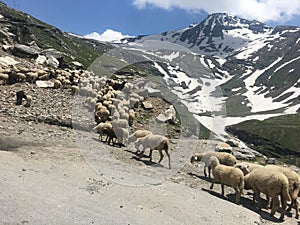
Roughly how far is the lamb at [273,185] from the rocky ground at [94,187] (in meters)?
0.90

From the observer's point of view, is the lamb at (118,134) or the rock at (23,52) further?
the rock at (23,52)

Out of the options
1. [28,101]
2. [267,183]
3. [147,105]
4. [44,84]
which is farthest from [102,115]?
[267,183]

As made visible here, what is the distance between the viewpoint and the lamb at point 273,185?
653 inches

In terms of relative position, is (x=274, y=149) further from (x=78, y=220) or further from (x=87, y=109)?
(x=78, y=220)

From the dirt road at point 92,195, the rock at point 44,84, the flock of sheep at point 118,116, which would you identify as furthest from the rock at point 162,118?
the dirt road at point 92,195

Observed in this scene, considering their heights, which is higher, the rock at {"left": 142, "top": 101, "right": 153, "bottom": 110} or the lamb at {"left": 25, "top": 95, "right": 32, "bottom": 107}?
the rock at {"left": 142, "top": 101, "right": 153, "bottom": 110}

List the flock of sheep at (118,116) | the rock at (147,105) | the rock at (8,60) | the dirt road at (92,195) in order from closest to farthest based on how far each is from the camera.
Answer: the dirt road at (92,195) → the flock of sheep at (118,116) → the rock at (147,105) → the rock at (8,60)

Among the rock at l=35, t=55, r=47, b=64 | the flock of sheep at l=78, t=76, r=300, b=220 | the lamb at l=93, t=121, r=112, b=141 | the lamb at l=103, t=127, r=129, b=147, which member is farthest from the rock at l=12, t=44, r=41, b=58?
the lamb at l=103, t=127, r=129, b=147

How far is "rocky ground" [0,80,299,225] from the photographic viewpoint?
13719 millimetres

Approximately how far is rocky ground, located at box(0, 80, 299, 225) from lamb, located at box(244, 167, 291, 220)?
896 millimetres

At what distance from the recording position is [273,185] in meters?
16.7

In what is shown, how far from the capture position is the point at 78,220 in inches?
515

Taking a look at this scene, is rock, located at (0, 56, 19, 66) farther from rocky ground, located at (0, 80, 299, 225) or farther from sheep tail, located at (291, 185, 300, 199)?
sheep tail, located at (291, 185, 300, 199)

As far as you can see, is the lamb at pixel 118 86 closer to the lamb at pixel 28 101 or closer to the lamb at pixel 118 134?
the lamb at pixel 28 101
